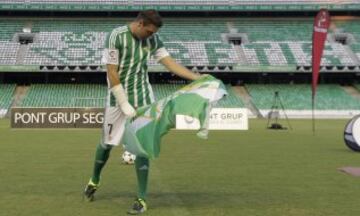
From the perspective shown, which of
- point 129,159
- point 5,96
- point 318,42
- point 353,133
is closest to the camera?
point 129,159

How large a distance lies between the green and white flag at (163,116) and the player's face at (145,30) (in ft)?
2.45

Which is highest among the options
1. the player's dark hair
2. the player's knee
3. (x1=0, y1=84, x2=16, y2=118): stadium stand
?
the player's dark hair

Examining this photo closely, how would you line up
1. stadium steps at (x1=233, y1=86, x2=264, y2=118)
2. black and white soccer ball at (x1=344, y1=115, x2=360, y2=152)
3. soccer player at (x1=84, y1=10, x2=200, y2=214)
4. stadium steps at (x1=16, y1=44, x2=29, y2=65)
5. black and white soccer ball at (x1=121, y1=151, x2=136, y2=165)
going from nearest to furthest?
soccer player at (x1=84, y1=10, x2=200, y2=214)
black and white soccer ball at (x1=121, y1=151, x2=136, y2=165)
black and white soccer ball at (x1=344, y1=115, x2=360, y2=152)
stadium steps at (x1=233, y1=86, x2=264, y2=118)
stadium steps at (x1=16, y1=44, x2=29, y2=65)

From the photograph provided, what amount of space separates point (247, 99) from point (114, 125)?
46.7m

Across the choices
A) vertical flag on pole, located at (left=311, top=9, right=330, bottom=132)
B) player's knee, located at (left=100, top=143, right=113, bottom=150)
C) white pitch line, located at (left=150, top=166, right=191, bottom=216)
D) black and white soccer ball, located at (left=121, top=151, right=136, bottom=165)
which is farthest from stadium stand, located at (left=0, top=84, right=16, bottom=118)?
player's knee, located at (left=100, top=143, right=113, bottom=150)

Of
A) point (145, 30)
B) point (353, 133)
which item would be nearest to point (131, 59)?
point (145, 30)

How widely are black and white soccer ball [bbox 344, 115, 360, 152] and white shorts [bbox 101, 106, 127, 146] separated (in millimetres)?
8992

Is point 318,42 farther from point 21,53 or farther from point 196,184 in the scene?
point 21,53

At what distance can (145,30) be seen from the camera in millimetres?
6770

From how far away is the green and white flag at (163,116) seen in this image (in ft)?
21.9

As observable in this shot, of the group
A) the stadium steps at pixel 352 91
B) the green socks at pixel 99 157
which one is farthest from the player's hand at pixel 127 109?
the stadium steps at pixel 352 91

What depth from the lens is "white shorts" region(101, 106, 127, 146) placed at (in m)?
7.04

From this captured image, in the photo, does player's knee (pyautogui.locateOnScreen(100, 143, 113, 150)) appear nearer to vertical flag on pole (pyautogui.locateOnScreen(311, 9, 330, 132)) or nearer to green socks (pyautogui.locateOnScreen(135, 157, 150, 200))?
green socks (pyautogui.locateOnScreen(135, 157, 150, 200))

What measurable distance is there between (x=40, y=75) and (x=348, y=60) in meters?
28.0
